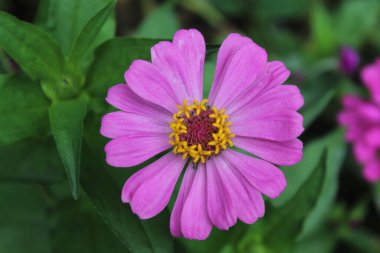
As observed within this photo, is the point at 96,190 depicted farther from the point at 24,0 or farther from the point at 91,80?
the point at 24,0

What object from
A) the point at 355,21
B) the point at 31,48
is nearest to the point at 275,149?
the point at 31,48

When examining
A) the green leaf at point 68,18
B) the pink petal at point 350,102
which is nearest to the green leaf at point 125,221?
the green leaf at point 68,18

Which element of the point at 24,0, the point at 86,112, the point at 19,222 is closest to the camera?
the point at 86,112

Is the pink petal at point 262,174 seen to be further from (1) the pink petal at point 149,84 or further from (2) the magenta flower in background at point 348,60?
(2) the magenta flower in background at point 348,60

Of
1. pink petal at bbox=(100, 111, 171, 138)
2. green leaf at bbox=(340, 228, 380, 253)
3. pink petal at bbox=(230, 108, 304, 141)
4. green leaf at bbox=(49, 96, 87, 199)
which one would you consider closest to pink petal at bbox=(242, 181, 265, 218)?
pink petal at bbox=(230, 108, 304, 141)

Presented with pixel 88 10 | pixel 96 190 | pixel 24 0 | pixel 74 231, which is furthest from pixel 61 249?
pixel 24 0

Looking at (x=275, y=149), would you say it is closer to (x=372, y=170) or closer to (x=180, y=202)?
(x=180, y=202)
